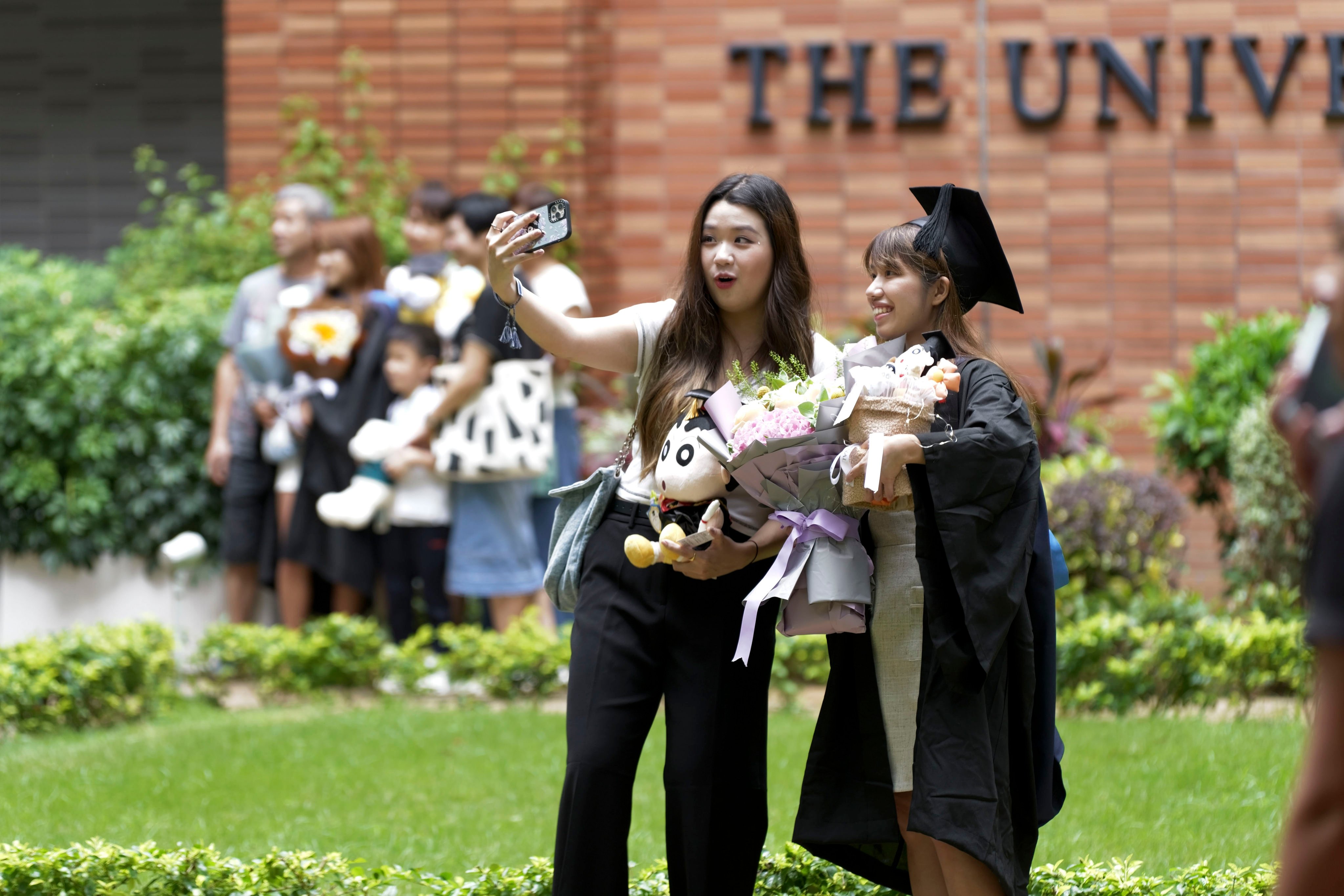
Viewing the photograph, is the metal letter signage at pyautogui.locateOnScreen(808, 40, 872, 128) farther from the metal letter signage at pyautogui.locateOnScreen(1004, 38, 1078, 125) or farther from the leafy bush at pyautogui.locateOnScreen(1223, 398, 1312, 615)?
the leafy bush at pyautogui.locateOnScreen(1223, 398, 1312, 615)

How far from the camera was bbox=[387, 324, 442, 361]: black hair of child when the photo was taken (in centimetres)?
722

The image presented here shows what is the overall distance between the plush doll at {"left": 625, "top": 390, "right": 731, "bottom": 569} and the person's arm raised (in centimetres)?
30

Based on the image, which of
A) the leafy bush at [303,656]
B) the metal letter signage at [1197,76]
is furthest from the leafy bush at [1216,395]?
the leafy bush at [303,656]

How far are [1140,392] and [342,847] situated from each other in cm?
603

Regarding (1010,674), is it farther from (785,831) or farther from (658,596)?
(785,831)

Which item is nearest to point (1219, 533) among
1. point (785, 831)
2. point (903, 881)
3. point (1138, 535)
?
point (1138, 535)

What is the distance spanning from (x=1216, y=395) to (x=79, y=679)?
5680mm

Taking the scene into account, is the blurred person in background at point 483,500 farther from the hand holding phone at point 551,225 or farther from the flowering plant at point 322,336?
the hand holding phone at point 551,225

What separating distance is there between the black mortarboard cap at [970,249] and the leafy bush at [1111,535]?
3.82 m

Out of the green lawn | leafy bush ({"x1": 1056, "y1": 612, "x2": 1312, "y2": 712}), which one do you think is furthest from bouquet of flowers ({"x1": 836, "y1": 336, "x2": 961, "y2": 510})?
A: leafy bush ({"x1": 1056, "y1": 612, "x2": 1312, "y2": 712})

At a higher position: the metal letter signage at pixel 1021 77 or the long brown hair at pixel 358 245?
the metal letter signage at pixel 1021 77

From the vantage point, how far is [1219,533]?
7.75 meters

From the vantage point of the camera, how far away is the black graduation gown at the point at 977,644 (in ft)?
9.98

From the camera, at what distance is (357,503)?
709cm
